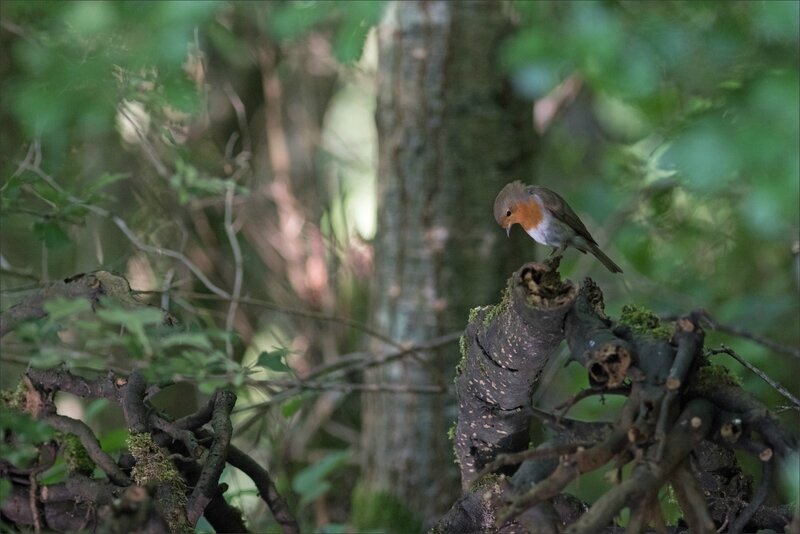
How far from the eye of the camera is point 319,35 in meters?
6.29

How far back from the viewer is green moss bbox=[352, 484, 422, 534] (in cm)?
321

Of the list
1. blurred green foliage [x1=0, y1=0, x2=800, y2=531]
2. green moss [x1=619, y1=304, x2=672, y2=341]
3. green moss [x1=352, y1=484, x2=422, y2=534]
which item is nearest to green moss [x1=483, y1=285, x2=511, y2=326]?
green moss [x1=619, y1=304, x2=672, y2=341]

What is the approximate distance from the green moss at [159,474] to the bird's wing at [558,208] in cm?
151

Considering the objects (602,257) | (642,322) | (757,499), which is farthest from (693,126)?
(757,499)

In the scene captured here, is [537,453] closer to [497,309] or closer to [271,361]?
[497,309]

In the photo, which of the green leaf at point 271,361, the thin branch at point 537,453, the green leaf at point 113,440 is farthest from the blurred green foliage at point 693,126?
the green leaf at point 113,440

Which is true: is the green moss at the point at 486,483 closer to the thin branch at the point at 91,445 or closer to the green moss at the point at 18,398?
the thin branch at the point at 91,445

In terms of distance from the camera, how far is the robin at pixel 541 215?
2.78 metres

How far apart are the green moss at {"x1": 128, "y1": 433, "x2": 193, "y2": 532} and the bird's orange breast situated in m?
1.45

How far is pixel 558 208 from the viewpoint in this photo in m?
2.85

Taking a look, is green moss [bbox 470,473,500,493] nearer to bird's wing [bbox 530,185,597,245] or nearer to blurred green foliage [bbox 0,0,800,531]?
blurred green foliage [bbox 0,0,800,531]

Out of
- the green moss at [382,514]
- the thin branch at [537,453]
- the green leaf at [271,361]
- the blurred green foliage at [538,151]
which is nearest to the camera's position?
the thin branch at [537,453]

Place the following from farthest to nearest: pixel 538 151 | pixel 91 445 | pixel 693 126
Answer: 1. pixel 538 151
2. pixel 693 126
3. pixel 91 445

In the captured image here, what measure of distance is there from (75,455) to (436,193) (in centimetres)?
179
